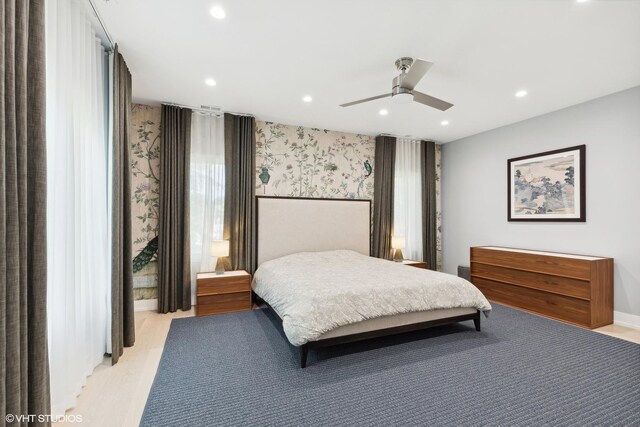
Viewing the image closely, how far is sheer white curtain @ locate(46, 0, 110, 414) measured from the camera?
169 centimetres

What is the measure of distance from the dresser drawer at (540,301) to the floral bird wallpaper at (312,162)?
95.8 inches

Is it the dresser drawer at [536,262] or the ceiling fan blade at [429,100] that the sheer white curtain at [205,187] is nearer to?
the ceiling fan blade at [429,100]

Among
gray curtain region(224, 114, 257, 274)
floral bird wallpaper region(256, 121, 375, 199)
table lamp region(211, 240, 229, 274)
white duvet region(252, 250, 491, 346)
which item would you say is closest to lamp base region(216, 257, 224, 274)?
table lamp region(211, 240, 229, 274)

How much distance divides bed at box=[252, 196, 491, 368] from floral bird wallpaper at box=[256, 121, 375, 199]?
32 cm

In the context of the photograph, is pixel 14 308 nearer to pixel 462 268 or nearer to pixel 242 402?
pixel 242 402

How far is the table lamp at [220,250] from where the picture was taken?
376 cm

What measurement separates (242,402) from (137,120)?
12.2 ft

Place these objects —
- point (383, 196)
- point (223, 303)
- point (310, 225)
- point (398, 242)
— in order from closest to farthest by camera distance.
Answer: point (223, 303)
point (310, 225)
point (398, 242)
point (383, 196)

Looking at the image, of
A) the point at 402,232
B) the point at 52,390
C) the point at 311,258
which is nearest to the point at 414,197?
the point at 402,232

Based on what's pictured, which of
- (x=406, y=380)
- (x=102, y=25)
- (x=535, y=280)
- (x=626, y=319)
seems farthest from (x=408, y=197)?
(x=102, y=25)

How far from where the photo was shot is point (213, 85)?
3.26 m

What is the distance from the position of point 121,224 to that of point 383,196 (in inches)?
153

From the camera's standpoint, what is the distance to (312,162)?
15.5 ft

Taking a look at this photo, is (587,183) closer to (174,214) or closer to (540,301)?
(540,301)
